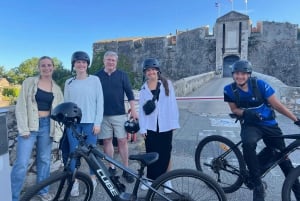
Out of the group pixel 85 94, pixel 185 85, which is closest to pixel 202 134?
pixel 85 94

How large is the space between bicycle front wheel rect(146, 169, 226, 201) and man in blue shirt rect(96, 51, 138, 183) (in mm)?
1312

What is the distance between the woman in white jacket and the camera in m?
3.62

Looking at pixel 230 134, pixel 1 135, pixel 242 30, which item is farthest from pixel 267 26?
pixel 1 135

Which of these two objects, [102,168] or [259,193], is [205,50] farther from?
[102,168]

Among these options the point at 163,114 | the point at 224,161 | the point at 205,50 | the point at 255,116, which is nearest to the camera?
the point at 255,116

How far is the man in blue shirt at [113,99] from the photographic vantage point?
407 centimetres

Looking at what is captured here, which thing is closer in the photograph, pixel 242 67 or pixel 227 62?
pixel 242 67

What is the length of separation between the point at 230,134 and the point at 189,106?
15.3 ft

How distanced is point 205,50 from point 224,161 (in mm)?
35521

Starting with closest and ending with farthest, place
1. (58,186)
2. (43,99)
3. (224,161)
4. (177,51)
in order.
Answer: (58,186) < (43,99) < (224,161) < (177,51)

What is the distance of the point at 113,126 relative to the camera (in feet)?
13.8

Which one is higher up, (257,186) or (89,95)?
(89,95)

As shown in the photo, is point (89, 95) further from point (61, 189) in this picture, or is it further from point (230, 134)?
point (230, 134)

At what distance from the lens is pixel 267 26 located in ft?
115
